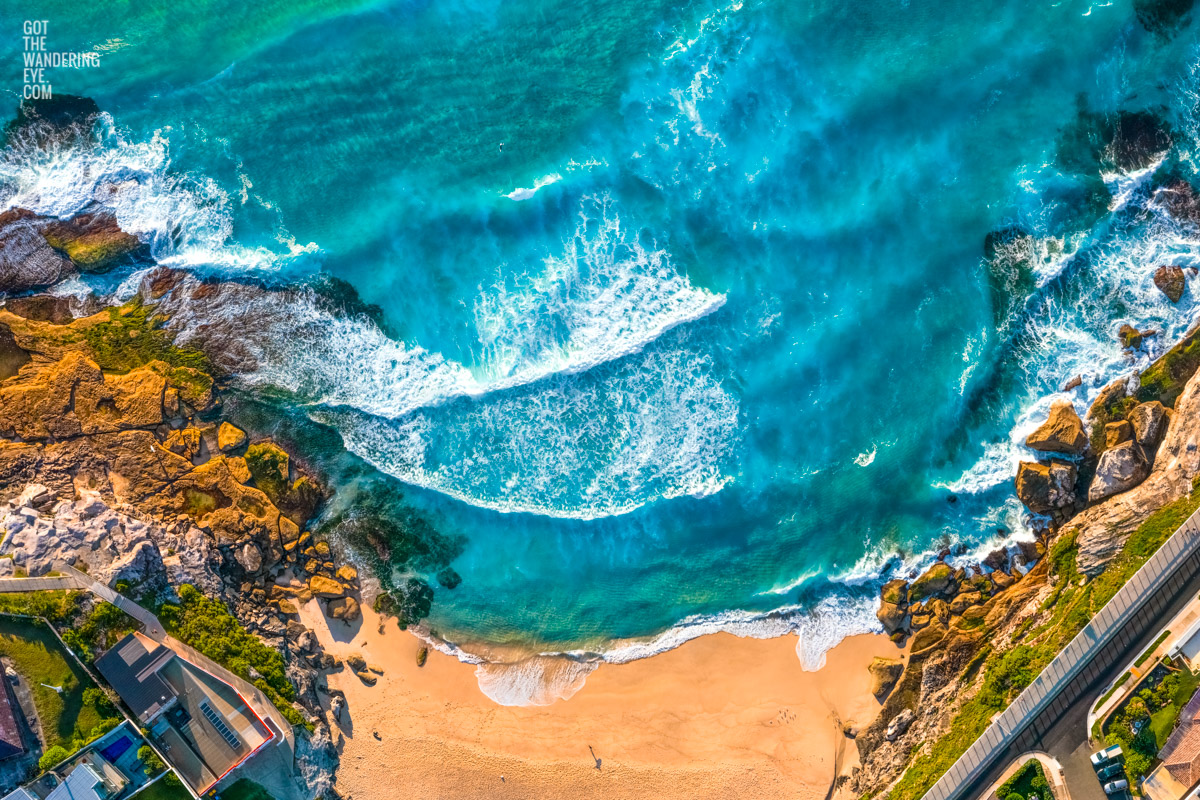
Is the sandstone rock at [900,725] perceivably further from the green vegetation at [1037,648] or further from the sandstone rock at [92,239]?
the sandstone rock at [92,239]

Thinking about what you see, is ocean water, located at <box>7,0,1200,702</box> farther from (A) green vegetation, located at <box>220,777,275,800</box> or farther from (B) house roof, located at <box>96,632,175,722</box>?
(B) house roof, located at <box>96,632,175,722</box>

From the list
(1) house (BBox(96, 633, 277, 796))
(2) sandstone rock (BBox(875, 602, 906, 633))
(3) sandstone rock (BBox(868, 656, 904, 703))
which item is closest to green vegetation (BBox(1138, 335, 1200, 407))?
(2) sandstone rock (BBox(875, 602, 906, 633))

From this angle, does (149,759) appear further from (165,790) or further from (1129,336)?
(1129,336)

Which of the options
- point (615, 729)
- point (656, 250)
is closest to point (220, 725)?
point (615, 729)

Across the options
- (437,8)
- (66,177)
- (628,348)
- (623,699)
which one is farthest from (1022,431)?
(66,177)

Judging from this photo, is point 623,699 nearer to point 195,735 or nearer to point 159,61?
point 195,735

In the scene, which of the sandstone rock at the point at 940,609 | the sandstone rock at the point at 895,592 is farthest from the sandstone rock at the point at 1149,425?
the sandstone rock at the point at 895,592
